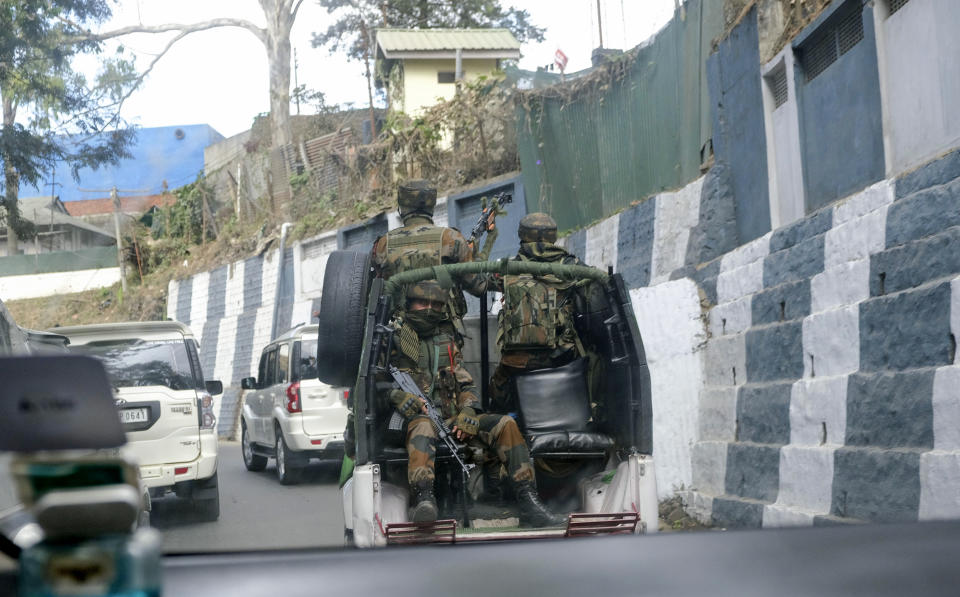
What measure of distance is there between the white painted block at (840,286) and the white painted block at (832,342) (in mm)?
65

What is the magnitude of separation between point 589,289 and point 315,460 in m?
6.44

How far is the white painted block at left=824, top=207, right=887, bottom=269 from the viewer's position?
17.8 ft

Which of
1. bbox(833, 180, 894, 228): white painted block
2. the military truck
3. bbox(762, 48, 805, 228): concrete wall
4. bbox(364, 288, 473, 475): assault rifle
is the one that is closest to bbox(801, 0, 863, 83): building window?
bbox(762, 48, 805, 228): concrete wall

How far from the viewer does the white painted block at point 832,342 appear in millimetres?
5543

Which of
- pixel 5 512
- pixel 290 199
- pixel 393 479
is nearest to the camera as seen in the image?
pixel 5 512

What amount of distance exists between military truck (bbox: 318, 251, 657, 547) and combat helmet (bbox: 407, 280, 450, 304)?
0.13 m

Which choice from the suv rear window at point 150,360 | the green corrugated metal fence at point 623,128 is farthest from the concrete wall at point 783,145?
the suv rear window at point 150,360

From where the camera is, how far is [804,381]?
20.0 feet

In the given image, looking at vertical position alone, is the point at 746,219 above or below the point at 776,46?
below

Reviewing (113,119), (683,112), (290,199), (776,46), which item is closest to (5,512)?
(113,119)

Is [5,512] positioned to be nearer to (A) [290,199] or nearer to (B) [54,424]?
(B) [54,424]

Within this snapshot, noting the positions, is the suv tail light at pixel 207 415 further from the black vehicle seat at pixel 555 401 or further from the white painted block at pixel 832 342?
the white painted block at pixel 832 342

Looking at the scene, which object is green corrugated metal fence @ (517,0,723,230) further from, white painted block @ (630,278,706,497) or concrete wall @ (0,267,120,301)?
concrete wall @ (0,267,120,301)

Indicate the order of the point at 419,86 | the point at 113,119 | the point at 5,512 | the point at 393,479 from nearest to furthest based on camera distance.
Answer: the point at 5,512 < the point at 113,119 < the point at 393,479 < the point at 419,86
